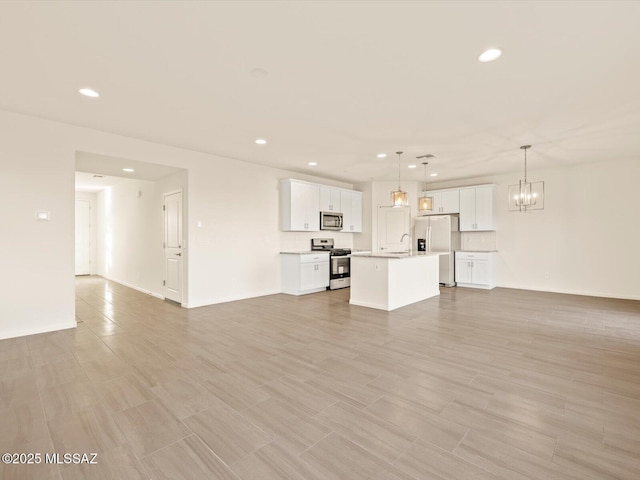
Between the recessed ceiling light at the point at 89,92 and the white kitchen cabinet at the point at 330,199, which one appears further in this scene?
the white kitchen cabinet at the point at 330,199

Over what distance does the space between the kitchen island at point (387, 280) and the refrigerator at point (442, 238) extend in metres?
2.06

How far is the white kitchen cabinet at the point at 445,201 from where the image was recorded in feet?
26.2

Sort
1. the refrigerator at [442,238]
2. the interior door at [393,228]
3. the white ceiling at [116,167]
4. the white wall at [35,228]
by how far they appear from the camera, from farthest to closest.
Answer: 1. the interior door at [393,228]
2. the refrigerator at [442,238]
3. the white ceiling at [116,167]
4. the white wall at [35,228]

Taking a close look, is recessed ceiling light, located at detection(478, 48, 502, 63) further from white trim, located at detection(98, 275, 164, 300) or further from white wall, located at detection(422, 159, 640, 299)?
white trim, located at detection(98, 275, 164, 300)

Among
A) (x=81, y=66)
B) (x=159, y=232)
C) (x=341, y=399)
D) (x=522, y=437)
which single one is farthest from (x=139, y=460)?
(x=159, y=232)

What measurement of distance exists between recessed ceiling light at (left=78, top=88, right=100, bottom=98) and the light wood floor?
2774 millimetres

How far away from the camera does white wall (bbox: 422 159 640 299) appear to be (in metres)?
6.12

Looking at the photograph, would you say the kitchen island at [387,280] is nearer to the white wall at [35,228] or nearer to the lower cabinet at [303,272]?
the lower cabinet at [303,272]

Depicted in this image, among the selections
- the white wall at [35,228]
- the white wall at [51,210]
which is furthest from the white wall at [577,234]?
the white wall at [35,228]

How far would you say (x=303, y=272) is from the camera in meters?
6.61

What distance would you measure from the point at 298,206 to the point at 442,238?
150 inches

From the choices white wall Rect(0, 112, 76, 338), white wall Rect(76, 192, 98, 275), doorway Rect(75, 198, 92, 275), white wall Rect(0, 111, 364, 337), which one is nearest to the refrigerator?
white wall Rect(0, 111, 364, 337)

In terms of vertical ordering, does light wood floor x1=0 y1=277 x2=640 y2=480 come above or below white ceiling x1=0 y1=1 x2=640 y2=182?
below

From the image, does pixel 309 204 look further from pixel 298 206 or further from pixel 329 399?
pixel 329 399
